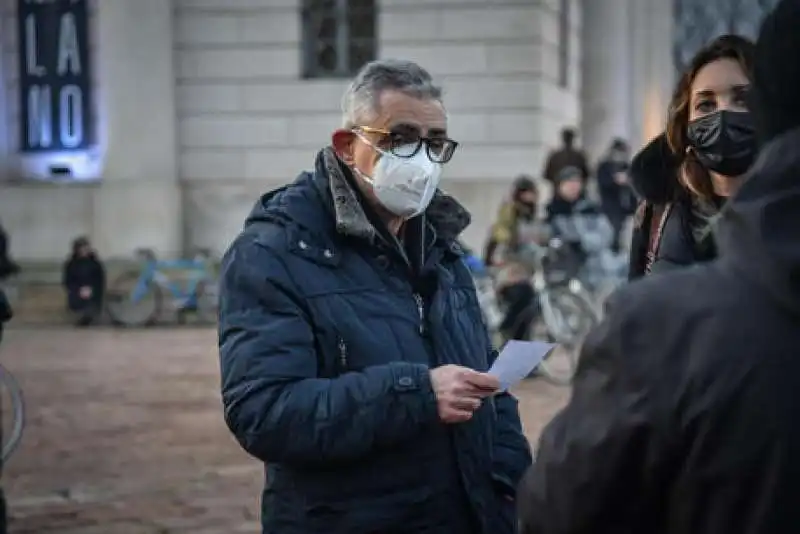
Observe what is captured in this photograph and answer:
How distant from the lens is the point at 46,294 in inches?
712

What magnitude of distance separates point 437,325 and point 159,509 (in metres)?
3.90

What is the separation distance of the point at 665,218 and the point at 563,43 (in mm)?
18081

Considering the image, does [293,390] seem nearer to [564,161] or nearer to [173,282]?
[564,161]

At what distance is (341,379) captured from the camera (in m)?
2.68

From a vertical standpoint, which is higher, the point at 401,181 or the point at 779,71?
the point at 779,71

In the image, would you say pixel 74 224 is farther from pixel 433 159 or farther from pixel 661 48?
pixel 433 159

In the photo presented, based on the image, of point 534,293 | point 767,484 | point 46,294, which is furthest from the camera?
point 46,294

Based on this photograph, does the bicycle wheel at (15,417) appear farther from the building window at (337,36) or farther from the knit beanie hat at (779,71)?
the building window at (337,36)

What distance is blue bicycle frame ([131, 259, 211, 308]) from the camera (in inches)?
651

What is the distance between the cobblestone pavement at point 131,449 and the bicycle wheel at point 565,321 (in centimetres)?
19

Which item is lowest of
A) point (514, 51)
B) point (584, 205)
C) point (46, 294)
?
point (46, 294)

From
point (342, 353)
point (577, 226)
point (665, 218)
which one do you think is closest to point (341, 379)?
point (342, 353)

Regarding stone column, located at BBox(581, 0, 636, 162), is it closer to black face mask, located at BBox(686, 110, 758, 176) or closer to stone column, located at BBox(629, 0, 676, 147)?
stone column, located at BBox(629, 0, 676, 147)

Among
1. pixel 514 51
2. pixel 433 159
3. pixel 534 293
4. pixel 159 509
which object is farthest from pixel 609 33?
pixel 433 159
